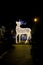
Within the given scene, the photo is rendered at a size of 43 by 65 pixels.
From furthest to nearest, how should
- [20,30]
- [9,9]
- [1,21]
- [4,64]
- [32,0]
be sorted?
[20,30]
[1,21]
[4,64]
[9,9]
[32,0]

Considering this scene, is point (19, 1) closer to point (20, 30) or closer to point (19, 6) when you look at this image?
point (19, 6)

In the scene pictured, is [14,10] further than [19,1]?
Yes

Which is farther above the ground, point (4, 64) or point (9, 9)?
point (9, 9)

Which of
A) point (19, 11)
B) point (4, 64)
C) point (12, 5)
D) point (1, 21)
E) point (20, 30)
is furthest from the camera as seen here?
point (20, 30)

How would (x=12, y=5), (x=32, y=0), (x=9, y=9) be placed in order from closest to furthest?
(x=32, y=0), (x=12, y=5), (x=9, y=9)

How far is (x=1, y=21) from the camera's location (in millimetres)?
12609

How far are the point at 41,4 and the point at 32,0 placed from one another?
1.56 feet

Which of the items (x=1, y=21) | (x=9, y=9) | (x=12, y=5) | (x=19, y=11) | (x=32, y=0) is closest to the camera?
(x=32, y=0)

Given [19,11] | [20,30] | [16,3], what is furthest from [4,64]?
[20,30]

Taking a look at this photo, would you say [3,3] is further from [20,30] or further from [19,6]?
[20,30]

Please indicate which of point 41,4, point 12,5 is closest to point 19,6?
point 12,5

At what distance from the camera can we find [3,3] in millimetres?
7328

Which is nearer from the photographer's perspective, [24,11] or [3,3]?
[3,3]

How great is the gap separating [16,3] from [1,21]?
5.29m
